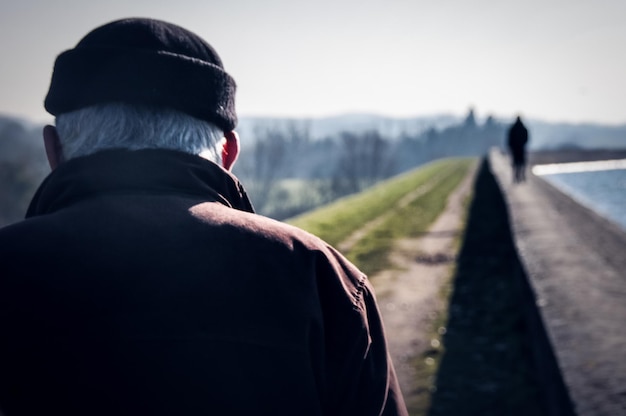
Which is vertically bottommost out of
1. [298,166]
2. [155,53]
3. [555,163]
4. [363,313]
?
[298,166]

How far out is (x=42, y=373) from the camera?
3.75 ft

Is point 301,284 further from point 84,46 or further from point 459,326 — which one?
point 459,326

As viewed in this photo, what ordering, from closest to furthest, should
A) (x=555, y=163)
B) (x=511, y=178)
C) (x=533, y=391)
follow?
1. (x=533, y=391)
2. (x=511, y=178)
3. (x=555, y=163)

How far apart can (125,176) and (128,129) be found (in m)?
0.11

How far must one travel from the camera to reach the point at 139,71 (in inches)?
50.5

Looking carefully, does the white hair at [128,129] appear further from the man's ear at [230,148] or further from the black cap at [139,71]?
the man's ear at [230,148]

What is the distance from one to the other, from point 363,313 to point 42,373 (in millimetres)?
688

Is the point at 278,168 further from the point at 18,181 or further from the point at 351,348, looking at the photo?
the point at 351,348

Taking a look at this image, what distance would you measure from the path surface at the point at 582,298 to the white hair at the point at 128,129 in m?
2.26

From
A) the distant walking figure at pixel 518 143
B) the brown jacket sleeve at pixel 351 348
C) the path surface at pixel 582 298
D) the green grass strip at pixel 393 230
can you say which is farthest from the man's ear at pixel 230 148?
the distant walking figure at pixel 518 143

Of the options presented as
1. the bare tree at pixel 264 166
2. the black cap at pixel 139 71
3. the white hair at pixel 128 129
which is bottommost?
the bare tree at pixel 264 166

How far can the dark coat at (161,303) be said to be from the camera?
3.74 ft

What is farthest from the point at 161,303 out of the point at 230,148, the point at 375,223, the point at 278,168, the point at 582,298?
the point at 278,168

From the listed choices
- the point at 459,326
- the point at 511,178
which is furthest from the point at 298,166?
the point at 459,326
